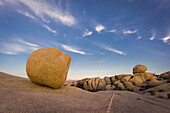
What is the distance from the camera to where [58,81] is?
5.59m

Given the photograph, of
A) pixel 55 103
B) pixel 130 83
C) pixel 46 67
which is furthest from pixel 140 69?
pixel 55 103

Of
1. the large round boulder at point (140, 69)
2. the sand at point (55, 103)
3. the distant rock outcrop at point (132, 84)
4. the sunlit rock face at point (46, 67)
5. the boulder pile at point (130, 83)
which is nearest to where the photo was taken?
the sand at point (55, 103)

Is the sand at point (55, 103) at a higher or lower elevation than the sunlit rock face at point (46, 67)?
lower

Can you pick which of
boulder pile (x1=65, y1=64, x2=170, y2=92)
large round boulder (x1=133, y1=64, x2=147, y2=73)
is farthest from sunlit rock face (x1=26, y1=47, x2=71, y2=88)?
large round boulder (x1=133, y1=64, x2=147, y2=73)

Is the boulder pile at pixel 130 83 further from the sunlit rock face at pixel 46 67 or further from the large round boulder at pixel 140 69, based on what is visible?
the sunlit rock face at pixel 46 67

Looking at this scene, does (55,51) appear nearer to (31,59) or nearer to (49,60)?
(49,60)

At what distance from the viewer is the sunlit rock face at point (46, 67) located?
17.1ft

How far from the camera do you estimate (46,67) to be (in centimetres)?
520

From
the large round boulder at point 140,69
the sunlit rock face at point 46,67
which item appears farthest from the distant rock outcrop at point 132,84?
the sunlit rock face at point 46,67

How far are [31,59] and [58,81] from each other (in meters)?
2.00

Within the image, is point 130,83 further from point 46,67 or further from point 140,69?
point 46,67

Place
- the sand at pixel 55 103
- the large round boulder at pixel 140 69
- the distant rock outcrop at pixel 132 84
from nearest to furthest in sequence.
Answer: the sand at pixel 55 103 < the distant rock outcrop at pixel 132 84 < the large round boulder at pixel 140 69

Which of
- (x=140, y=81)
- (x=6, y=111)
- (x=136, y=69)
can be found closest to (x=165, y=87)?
(x=140, y=81)

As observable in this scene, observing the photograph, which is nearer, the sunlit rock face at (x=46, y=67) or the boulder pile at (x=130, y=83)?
the sunlit rock face at (x=46, y=67)
